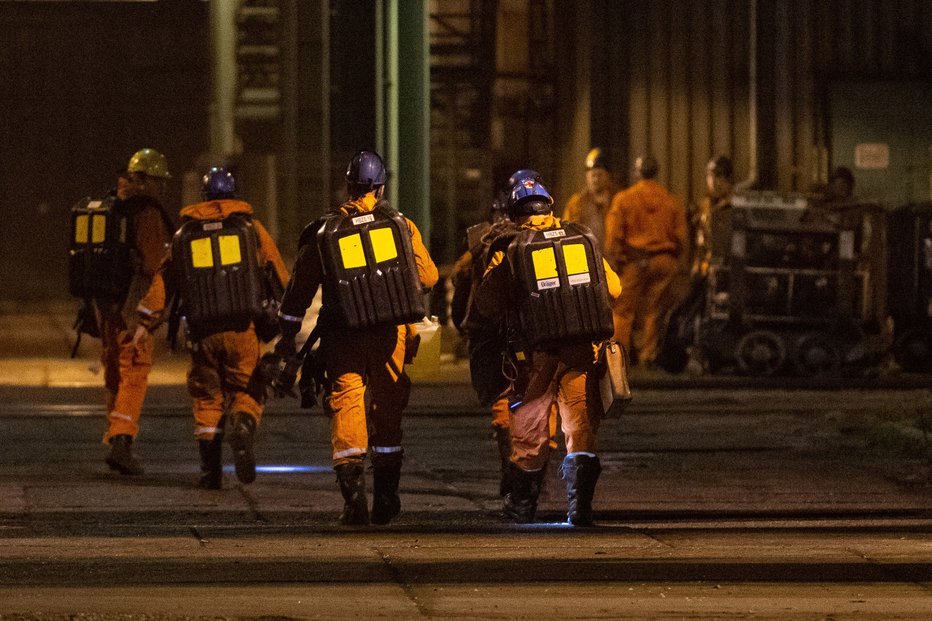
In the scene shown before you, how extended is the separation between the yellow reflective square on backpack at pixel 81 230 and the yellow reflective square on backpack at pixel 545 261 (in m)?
3.36

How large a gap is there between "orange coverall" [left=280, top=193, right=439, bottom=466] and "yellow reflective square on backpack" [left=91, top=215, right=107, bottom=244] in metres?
2.29

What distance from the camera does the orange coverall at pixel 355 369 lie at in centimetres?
920

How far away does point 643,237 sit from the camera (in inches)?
667

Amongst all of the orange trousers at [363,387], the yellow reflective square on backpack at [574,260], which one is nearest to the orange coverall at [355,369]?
the orange trousers at [363,387]

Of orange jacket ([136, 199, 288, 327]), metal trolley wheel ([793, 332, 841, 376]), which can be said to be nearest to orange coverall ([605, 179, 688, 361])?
metal trolley wheel ([793, 332, 841, 376])

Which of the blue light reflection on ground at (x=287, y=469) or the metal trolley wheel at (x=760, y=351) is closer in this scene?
the blue light reflection on ground at (x=287, y=469)

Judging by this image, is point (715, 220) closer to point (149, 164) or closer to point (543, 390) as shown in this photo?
point (149, 164)

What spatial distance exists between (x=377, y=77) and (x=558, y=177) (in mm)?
3958

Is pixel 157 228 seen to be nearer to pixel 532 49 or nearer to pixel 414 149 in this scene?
pixel 414 149

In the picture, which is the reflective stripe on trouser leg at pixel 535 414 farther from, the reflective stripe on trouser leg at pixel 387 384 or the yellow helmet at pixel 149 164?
the yellow helmet at pixel 149 164

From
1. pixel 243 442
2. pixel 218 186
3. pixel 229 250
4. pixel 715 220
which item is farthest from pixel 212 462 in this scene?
pixel 715 220

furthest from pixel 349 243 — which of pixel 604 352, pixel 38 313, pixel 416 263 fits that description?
pixel 38 313

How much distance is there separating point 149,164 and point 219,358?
1428 mm

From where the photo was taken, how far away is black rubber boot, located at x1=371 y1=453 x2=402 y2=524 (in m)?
9.41
